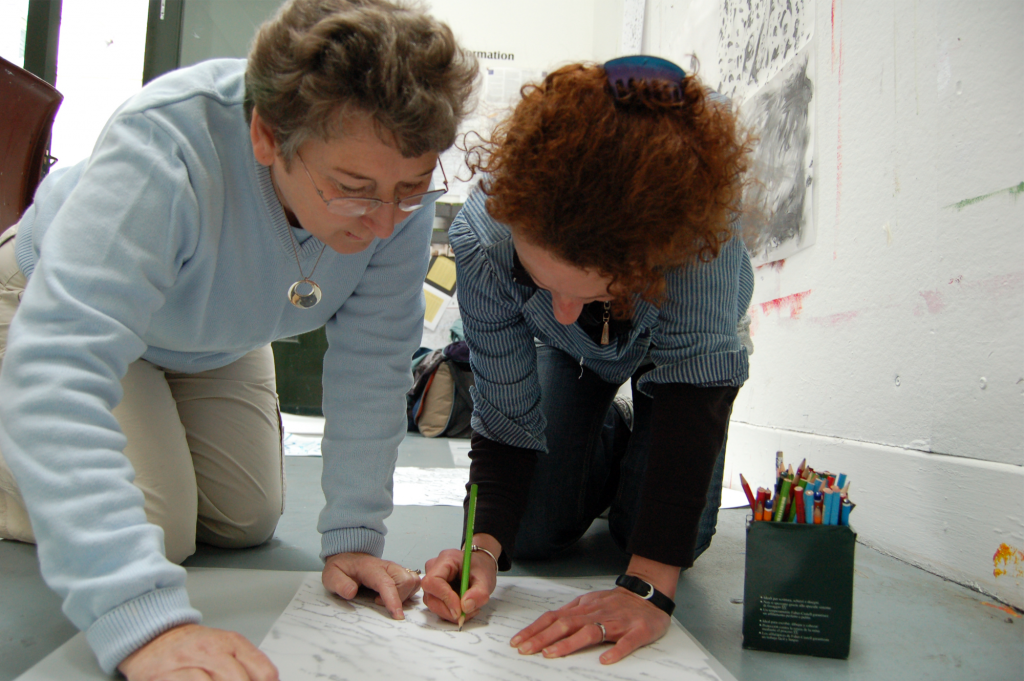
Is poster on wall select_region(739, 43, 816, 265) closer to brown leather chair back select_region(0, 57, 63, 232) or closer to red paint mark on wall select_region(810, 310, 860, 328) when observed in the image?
red paint mark on wall select_region(810, 310, 860, 328)

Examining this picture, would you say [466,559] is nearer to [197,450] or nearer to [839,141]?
[197,450]

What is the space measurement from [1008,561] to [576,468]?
65 centimetres

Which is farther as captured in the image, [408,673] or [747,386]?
[747,386]

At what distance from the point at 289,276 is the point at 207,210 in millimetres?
156

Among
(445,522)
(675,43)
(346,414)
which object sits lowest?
(445,522)

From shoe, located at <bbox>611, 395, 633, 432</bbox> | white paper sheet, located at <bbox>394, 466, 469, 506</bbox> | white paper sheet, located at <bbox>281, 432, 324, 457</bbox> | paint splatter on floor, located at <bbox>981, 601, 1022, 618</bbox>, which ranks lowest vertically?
white paper sheet, located at <bbox>281, 432, 324, 457</bbox>

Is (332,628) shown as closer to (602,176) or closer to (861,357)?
(602,176)

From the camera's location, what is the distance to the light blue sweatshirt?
56 cm

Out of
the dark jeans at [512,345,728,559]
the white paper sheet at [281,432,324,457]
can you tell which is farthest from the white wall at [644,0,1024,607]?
the white paper sheet at [281,432,324,457]

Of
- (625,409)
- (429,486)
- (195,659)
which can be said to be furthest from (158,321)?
(429,486)

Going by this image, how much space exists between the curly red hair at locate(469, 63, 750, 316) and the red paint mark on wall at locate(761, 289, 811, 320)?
0.90m

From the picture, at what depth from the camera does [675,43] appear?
2486 millimetres

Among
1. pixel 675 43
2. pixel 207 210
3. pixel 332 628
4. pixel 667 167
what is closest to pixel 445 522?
pixel 332 628

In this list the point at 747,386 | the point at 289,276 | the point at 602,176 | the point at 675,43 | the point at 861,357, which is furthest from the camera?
the point at 675,43
